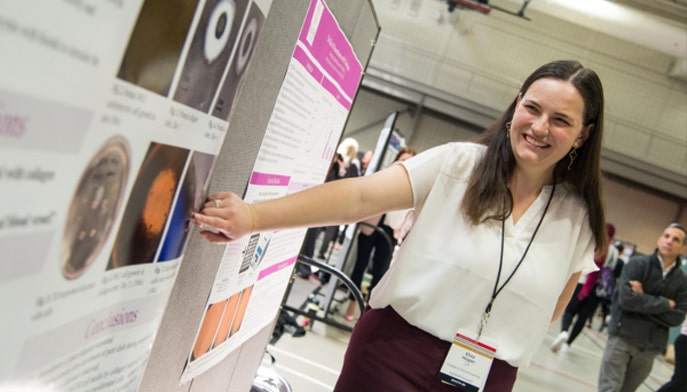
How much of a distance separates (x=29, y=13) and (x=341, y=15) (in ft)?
4.20

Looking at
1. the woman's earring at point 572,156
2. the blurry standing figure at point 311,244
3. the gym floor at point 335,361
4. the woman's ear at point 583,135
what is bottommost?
the gym floor at point 335,361

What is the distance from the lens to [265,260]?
169cm

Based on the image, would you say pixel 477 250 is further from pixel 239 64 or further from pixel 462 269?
pixel 239 64

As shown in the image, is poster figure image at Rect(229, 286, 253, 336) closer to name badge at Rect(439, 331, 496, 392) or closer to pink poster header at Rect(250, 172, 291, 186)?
pink poster header at Rect(250, 172, 291, 186)

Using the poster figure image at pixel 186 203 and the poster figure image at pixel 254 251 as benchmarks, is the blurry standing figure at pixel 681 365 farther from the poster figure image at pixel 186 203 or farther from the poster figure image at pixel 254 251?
the poster figure image at pixel 186 203

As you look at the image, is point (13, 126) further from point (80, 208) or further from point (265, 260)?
point (265, 260)

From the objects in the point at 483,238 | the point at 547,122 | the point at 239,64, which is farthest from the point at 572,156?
the point at 239,64


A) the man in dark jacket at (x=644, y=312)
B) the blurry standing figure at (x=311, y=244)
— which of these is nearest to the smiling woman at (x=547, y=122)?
the man in dark jacket at (x=644, y=312)

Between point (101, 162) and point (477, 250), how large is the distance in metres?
1.01

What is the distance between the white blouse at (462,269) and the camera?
136 cm

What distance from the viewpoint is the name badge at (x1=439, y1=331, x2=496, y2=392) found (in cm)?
134

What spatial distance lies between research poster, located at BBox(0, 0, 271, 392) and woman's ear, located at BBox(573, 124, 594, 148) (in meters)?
0.97

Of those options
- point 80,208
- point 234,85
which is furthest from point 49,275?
point 234,85

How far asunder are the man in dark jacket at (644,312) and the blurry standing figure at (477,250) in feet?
9.54
